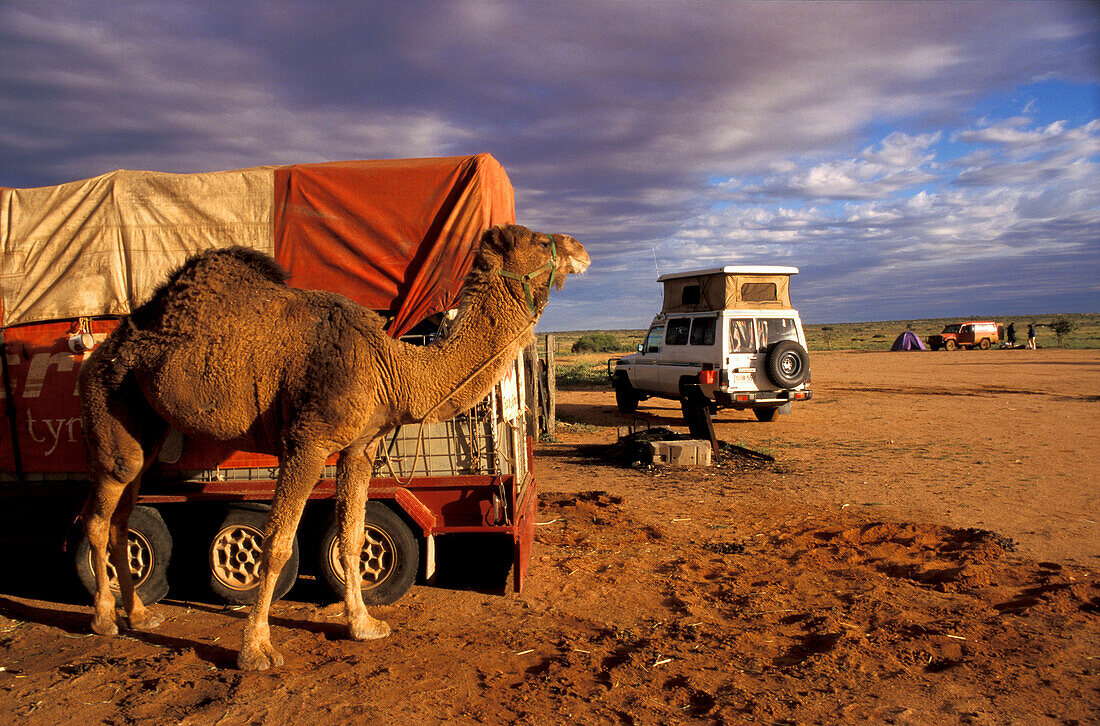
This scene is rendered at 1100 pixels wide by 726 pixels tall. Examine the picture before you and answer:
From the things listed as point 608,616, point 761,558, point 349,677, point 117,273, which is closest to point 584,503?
point 761,558

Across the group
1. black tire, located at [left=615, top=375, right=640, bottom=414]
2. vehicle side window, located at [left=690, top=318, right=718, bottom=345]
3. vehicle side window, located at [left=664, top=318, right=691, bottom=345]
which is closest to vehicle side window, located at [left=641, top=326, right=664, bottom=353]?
vehicle side window, located at [left=664, top=318, right=691, bottom=345]

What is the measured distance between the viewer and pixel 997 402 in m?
19.1

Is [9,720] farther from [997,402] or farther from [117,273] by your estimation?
[997,402]

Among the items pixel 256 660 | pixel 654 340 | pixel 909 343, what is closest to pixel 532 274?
pixel 256 660

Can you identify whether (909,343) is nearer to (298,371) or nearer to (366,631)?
(366,631)

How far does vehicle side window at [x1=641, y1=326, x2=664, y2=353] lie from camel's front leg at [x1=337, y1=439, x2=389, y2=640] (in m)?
12.5

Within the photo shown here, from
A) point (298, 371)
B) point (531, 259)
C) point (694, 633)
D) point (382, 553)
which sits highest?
point (531, 259)

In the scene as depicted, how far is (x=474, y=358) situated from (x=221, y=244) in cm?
274

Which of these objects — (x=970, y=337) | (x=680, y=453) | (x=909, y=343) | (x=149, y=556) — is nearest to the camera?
(x=149, y=556)

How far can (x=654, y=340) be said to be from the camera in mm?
17344

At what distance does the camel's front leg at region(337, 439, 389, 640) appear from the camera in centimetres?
495

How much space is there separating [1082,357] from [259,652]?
4385cm

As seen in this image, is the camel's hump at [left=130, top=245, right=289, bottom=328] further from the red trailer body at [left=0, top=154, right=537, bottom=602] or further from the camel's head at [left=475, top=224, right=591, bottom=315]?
the camel's head at [left=475, top=224, right=591, bottom=315]

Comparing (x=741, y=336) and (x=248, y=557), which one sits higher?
(x=741, y=336)
